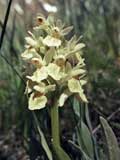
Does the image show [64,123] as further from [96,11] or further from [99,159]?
[96,11]

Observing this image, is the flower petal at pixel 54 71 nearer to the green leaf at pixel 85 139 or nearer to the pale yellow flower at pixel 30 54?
the pale yellow flower at pixel 30 54

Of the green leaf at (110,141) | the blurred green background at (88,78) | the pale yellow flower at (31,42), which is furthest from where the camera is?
the blurred green background at (88,78)

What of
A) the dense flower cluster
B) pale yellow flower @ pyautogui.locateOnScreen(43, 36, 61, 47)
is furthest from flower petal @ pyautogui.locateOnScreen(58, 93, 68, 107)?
pale yellow flower @ pyautogui.locateOnScreen(43, 36, 61, 47)

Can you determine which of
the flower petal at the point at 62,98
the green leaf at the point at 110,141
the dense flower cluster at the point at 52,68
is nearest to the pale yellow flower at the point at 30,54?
the dense flower cluster at the point at 52,68

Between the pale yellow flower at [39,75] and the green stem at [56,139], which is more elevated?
the pale yellow flower at [39,75]

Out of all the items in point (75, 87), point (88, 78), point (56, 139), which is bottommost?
point (88, 78)

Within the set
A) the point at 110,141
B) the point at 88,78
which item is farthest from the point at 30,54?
the point at 88,78

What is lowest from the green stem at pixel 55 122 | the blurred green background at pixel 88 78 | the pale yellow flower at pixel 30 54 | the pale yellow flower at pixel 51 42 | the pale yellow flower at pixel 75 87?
the blurred green background at pixel 88 78

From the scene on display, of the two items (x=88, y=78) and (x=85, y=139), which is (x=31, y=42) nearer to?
(x=85, y=139)
